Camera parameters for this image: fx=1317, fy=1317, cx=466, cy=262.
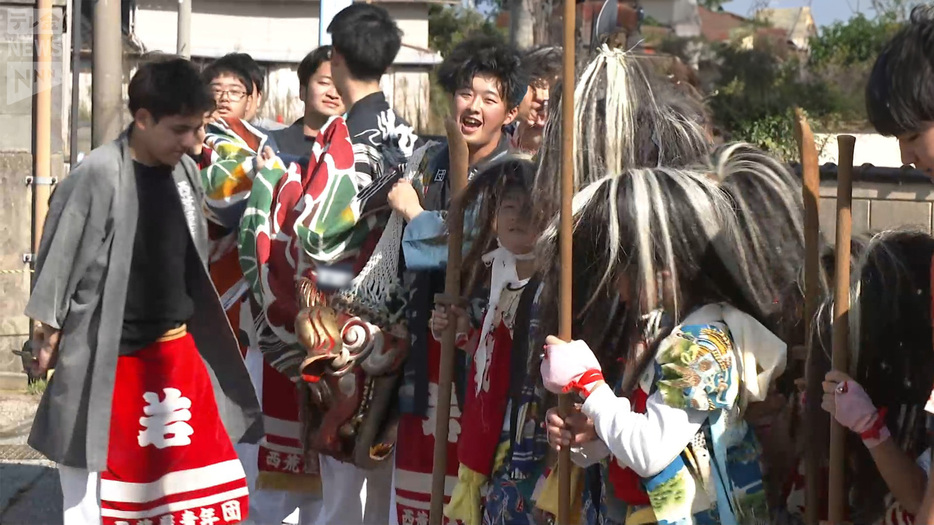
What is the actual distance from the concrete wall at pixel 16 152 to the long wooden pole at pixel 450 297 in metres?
4.89

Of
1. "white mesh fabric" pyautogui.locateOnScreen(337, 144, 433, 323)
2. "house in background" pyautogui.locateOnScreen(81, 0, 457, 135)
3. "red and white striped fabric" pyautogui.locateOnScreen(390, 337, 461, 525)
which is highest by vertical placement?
"house in background" pyautogui.locateOnScreen(81, 0, 457, 135)

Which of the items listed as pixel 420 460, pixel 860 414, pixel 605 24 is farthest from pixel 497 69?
pixel 860 414

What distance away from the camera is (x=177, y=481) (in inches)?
166

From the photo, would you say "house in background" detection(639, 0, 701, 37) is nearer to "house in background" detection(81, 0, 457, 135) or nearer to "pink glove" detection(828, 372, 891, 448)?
"house in background" detection(81, 0, 457, 135)

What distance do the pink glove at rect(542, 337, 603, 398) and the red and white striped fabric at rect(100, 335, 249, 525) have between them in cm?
177

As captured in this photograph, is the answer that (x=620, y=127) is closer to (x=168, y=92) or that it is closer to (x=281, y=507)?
(x=168, y=92)

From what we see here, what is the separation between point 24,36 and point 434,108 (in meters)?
9.67

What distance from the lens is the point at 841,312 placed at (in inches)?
102

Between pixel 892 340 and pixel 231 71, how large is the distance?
3794 mm

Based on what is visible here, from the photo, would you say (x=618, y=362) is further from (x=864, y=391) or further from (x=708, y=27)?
(x=708, y=27)

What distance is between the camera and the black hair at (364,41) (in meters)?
4.52

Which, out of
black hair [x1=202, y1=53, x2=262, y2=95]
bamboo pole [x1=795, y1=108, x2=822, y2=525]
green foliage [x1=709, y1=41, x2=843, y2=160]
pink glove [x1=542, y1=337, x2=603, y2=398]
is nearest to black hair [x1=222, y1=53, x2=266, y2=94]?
black hair [x1=202, y1=53, x2=262, y2=95]

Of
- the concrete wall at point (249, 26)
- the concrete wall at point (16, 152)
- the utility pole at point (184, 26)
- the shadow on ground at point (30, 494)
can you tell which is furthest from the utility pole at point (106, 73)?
the concrete wall at point (249, 26)

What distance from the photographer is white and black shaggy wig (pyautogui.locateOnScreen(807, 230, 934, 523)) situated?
261cm
